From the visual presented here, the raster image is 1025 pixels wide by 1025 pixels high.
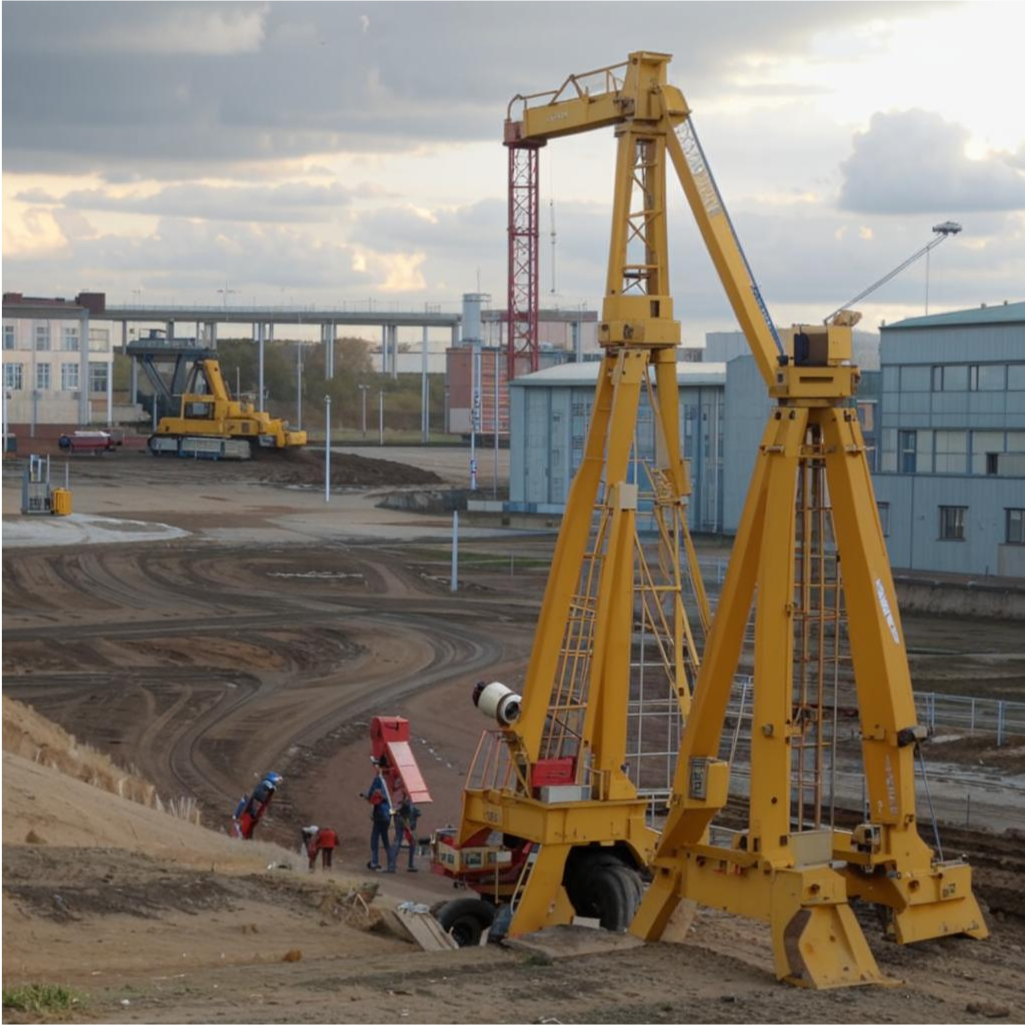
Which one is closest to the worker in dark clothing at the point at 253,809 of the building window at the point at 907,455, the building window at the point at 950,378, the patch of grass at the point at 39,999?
the patch of grass at the point at 39,999

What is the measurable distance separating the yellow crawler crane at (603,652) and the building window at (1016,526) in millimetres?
15049

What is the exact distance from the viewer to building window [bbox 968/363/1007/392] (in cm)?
3375

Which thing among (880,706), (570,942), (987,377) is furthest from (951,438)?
(570,942)

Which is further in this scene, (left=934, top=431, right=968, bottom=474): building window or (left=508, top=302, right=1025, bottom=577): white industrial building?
(left=934, top=431, right=968, bottom=474): building window

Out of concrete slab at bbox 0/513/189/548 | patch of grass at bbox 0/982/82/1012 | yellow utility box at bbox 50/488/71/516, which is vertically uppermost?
yellow utility box at bbox 50/488/71/516

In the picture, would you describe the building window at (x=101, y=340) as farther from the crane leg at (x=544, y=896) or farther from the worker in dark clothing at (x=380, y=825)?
the crane leg at (x=544, y=896)

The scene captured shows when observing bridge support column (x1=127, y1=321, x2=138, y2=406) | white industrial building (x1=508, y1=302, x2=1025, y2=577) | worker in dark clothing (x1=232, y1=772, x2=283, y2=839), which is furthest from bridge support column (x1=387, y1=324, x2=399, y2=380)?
worker in dark clothing (x1=232, y1=772, x2=283, y2=839)

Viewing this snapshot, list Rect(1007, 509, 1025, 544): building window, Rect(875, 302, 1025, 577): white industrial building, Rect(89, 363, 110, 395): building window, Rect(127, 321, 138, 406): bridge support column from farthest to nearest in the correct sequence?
Rect(127, 321, 138, 406): bridge support column → Rect(89, 363, 110, 395): building window → Rect(875, 302, 1025, 577): white industrial building → Rect(1007, 509, 1025, 544): building window

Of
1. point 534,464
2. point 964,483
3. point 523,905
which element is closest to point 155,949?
point 523,905

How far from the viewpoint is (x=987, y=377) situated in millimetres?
34344

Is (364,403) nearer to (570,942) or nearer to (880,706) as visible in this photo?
(570,942)

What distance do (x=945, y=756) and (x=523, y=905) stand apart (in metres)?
13.0

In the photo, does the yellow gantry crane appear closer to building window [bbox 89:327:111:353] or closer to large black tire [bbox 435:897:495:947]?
large black tire [bbox 435:897:495:947]

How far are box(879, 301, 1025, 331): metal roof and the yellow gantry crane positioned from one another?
1571 centimetres
